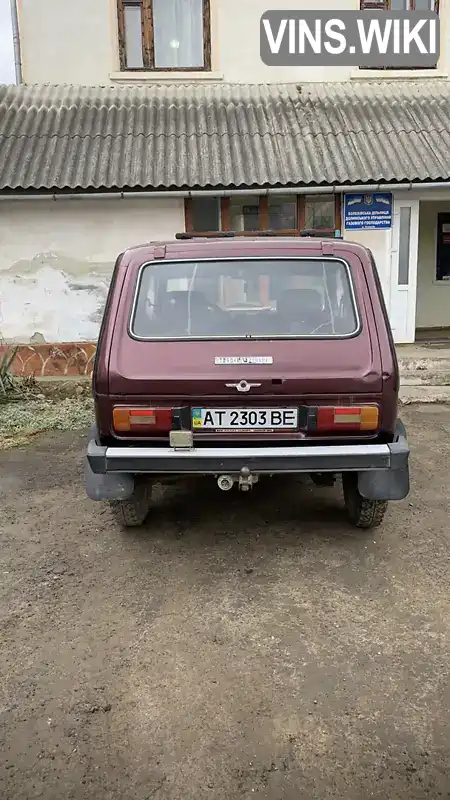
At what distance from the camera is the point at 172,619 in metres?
3.05

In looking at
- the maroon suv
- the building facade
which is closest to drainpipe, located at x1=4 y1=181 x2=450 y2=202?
the building facade

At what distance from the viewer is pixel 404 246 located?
9.25 metres

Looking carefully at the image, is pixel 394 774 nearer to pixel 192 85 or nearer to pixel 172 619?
pixel 172 619

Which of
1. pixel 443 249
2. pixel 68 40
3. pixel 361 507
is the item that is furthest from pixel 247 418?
pixel 443 249

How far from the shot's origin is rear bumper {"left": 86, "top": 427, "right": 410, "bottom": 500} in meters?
3.27

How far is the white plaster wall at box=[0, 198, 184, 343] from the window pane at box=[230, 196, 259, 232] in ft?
2.64

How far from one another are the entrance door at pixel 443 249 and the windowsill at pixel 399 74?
2.61m

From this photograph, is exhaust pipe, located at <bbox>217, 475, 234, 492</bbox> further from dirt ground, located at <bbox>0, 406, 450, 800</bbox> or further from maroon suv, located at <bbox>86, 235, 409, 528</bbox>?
dirt ground, located at <bbox>0, 406, 450, 800</bbox>

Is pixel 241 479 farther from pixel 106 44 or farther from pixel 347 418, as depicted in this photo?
pixel 106 44

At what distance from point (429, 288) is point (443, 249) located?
0.83 m

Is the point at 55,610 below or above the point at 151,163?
below

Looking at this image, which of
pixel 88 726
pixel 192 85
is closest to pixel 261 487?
pixel 88 726

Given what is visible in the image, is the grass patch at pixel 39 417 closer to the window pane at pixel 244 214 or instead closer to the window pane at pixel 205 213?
the window pane at pixel 205 213

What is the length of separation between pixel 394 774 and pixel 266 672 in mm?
679
